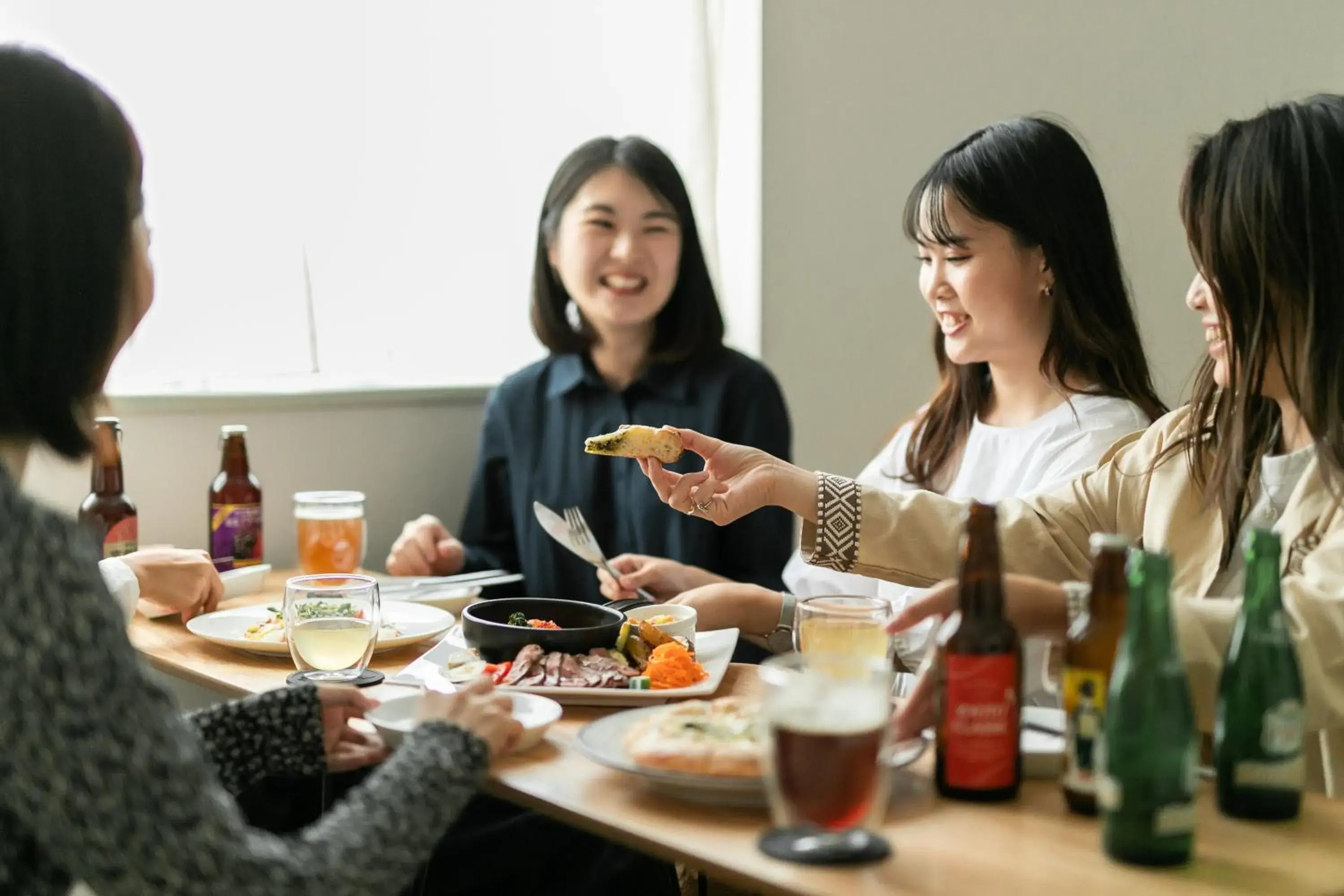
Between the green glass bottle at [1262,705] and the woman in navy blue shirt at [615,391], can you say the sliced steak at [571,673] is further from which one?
the woman in navy blue shirt at [615,391]

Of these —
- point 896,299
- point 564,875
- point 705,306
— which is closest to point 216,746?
point 564,875

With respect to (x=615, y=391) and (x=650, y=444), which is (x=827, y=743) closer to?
(x=650, y=444)

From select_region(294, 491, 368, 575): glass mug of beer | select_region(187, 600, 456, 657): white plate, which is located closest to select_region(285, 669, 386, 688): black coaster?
select_region(187, 600, 456, 657): white plate

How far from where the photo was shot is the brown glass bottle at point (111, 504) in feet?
6.93

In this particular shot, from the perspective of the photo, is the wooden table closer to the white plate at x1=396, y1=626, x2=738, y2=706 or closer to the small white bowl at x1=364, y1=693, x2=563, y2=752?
the small white bowl at x1=364, y1=693, x2=563, y2=752

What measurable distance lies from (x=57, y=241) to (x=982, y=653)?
2.64 ft

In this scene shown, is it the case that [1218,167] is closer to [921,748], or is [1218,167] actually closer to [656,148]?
[921,748]

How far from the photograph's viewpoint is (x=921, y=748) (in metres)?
1.18

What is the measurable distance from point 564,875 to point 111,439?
953 millimetres

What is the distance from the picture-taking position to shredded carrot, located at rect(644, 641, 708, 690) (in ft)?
4.77

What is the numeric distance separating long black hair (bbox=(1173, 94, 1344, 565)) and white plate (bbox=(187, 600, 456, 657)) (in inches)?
37.2

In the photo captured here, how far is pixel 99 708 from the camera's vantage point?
94 cm

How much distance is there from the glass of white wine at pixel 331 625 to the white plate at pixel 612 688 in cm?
6

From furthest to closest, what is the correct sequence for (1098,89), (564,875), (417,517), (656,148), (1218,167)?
(1098,89) < (417,517) < (656,148) < (564,875) < (1218,167)
